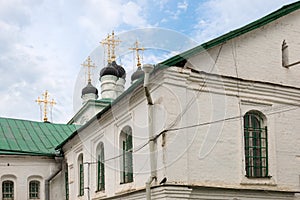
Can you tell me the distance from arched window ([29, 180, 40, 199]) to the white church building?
6.19 m

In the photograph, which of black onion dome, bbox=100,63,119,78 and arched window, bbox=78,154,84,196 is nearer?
arched window, bbox=78,154,84,196

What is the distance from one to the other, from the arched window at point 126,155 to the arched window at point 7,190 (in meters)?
7.63

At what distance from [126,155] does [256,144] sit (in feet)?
10.9

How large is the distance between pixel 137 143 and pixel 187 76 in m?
2.11

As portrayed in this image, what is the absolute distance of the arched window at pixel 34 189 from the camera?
1929cm

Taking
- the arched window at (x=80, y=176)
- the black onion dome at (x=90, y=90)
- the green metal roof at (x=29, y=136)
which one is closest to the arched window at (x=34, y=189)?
the green metal roof at (x=29, y=136)

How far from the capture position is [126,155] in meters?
12.8

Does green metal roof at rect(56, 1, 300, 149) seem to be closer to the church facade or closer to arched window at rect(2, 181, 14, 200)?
the church facade

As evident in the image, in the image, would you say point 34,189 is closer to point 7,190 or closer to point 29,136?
point 7,190

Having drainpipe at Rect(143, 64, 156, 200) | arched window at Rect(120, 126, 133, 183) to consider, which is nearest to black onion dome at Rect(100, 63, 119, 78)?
arched window at Rect(120, 126, 133, 183)

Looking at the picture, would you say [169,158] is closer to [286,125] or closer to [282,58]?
[286,125]

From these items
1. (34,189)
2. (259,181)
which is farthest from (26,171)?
(259,181)

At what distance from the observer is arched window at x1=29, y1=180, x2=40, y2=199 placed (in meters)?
19.3

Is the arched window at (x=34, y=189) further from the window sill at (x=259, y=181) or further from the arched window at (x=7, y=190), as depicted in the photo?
the window sill at (x=259, y=181)
